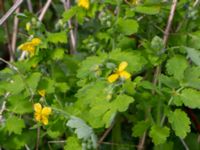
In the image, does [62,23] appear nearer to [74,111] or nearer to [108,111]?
[74,111]

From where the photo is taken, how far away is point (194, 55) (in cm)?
185

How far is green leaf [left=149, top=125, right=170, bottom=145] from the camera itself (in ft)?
5.81

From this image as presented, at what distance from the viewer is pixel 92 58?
189 cm

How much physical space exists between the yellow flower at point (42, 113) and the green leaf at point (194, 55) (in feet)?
1.75

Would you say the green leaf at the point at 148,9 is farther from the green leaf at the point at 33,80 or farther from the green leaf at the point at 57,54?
the green leaf at the point at 33,80

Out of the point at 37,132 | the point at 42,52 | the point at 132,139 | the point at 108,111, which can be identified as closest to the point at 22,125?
the point at 37,132

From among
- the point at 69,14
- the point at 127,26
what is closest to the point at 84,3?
the point at 69,14

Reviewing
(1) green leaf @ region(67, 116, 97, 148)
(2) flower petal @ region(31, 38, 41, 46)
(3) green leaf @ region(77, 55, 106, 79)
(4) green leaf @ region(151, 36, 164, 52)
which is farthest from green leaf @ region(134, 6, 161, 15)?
(1) green leaf @ region(67, 116, 97, 148)

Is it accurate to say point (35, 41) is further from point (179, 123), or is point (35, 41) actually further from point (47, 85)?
point (179, 123)

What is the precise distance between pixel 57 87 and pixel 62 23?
28 cm

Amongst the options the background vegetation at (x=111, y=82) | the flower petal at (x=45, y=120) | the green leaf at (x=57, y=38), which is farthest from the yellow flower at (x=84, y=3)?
the flower petal at (x=45, y=120)

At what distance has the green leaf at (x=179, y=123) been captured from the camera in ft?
5.69

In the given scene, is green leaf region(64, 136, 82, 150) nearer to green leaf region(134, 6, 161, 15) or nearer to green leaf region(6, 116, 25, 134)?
green leaf region(6, 116, 25, 134)

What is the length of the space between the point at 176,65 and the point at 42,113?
0.51m
